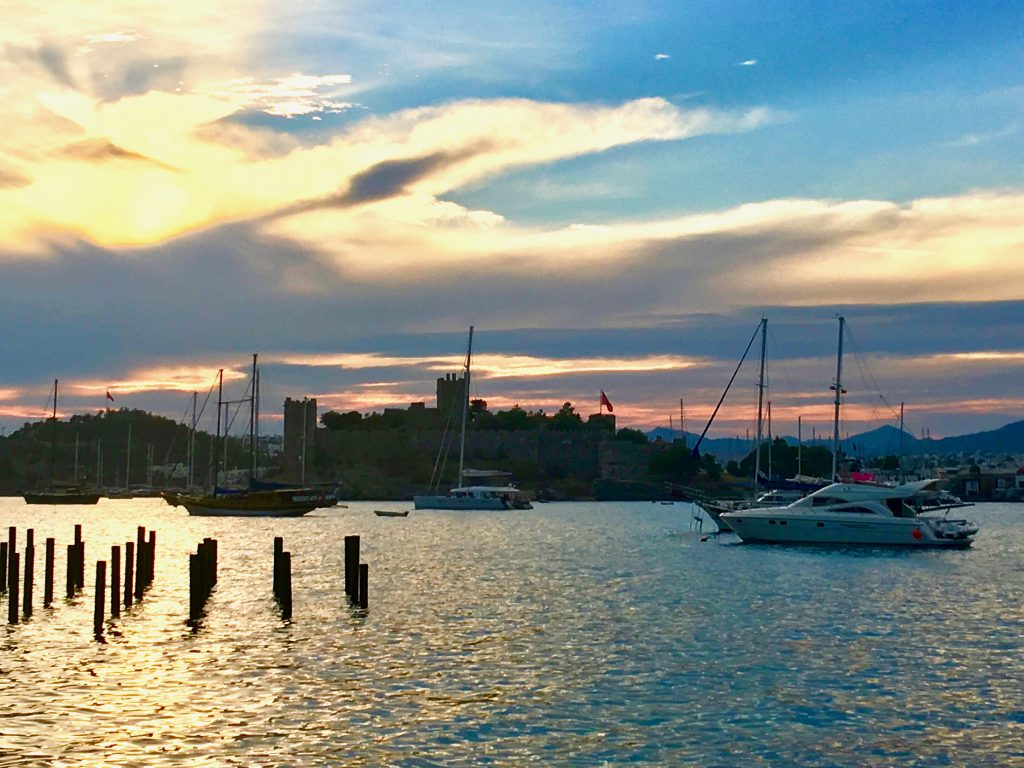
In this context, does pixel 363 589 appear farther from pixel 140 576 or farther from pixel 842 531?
pixel 842 531

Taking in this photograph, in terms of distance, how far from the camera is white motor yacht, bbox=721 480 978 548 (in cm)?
5959

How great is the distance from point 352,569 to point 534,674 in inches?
516

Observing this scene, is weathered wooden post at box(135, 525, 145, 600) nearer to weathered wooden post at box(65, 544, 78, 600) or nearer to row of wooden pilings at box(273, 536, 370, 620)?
weathered wooden post at box(65, 544, 78, 600)

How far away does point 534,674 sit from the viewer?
2638cm

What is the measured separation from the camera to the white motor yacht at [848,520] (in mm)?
59594

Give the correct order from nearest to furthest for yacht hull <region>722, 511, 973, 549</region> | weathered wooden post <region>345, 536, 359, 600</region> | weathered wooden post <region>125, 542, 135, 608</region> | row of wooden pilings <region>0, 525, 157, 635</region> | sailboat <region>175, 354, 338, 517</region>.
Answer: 1. row of wooden pilings <region>0, 525, 157, 635</region>
2. weathered wooden post <region>125, 542, 135, 608</region>
3. weathered wooden post <region>345, 536, 359, 600</region>
4. yacht hull <region>722, 511, 973, 549</region>
5. sailboat <region>175, 354, 338, 517</region>

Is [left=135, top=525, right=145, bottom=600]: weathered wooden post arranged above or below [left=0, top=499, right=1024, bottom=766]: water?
above

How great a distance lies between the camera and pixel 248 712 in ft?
72.8

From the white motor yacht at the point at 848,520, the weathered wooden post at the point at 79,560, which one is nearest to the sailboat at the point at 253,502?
the white motor yacht at the point at 848,520

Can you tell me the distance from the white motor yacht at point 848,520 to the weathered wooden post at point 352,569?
27607 millimetres

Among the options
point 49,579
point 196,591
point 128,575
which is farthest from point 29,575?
point 196,591

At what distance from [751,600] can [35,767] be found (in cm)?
2749

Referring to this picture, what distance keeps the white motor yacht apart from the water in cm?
789

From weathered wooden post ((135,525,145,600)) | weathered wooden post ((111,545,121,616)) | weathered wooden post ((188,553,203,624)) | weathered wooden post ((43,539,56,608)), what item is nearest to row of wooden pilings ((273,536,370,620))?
weathered wooden post ((188,553,203,624))
